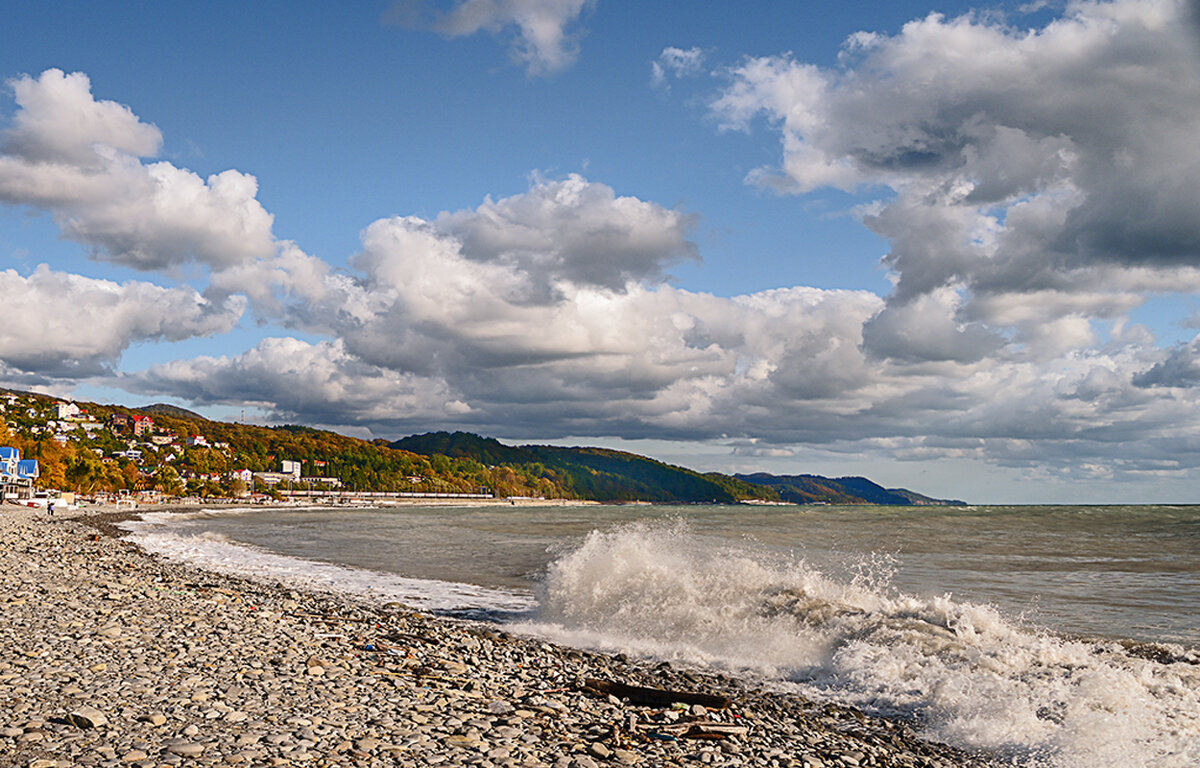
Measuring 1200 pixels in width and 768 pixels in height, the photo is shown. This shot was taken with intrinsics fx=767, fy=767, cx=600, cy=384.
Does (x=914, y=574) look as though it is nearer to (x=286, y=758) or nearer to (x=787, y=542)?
(x=787, y=542)

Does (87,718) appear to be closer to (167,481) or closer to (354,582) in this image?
(354,582)

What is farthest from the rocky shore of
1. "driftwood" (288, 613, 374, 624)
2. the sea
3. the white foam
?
the white foam

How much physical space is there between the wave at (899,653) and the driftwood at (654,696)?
2.59 metres

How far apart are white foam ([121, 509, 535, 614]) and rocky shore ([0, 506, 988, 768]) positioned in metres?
5.88

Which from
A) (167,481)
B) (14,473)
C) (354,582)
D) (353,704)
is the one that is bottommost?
(167,481)

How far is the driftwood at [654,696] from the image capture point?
9.73 m

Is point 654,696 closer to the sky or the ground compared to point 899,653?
closer to the sky

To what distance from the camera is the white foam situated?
67.5ft

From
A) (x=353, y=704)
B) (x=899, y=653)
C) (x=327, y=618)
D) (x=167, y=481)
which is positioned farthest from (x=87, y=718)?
(x=167, y=481)

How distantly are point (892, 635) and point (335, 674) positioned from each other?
32.2ft

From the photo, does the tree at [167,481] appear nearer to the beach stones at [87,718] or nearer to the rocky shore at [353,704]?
the rocky shore at [353,704]

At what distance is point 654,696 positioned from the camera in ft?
32.3

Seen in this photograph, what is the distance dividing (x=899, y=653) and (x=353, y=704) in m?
9.21

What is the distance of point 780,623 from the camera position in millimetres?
15867
